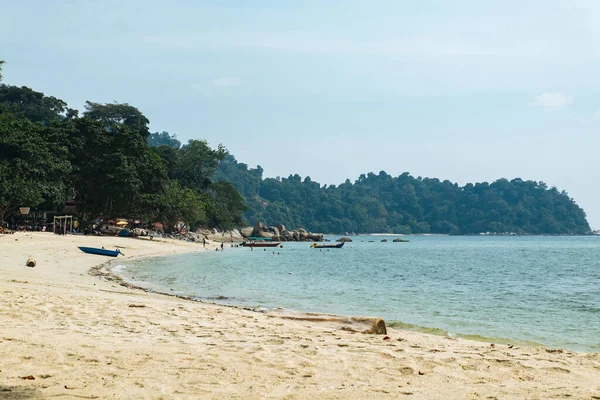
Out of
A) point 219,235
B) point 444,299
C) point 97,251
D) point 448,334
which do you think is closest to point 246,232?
point 219,235

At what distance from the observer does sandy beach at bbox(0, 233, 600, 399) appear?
6020 millimetres

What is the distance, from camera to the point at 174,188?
257 ft

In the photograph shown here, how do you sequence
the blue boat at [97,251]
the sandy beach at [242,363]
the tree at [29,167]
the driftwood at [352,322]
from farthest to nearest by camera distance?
the tree at [29,167], the blue boat at [97,251], the driftwood at [352,322], the sandy beach at [242,363]

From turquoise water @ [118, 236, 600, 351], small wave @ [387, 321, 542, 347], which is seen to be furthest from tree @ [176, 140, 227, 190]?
small wave @ [387, 321, 542, 347]

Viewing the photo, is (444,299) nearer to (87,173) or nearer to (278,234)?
(87,173)

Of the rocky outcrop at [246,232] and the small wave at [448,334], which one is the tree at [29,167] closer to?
the small wave at [448,334]

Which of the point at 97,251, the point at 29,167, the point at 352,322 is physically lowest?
the point at 97,251

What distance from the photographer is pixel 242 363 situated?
727 centimetres

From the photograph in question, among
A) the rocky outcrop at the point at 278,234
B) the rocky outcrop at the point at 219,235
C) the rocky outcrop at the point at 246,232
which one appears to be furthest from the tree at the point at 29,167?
the rocky outcrop at the point at 246,232

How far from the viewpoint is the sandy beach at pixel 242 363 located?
19.7ft

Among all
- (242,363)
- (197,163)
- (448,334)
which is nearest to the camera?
(242,363)

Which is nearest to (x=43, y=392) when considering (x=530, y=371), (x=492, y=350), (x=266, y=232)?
(x=530, y=371)

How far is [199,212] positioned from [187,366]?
74.8 metres

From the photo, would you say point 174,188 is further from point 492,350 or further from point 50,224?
point 492,350
